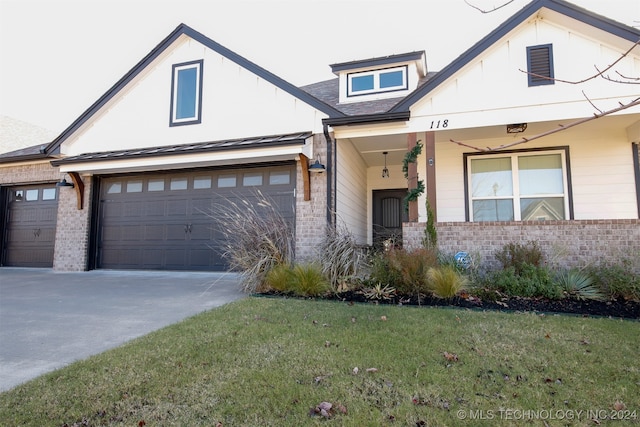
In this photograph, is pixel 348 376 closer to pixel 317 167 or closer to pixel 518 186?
pixel 317 167

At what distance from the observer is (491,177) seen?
8.89 meters

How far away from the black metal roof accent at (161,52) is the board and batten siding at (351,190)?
1.25 metres

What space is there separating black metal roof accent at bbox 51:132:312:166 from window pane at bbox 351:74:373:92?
2.61 m

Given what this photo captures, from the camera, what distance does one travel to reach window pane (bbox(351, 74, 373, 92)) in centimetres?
988

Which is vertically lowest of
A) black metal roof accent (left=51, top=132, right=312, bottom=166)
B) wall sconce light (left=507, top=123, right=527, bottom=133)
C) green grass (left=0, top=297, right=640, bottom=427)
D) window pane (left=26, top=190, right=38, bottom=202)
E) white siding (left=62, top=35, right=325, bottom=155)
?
green grass (left=0, top=297, right=640, bottom=427)

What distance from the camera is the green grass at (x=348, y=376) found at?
2.25 metres

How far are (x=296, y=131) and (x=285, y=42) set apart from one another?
27.9 feet

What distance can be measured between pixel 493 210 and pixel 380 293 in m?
4.76

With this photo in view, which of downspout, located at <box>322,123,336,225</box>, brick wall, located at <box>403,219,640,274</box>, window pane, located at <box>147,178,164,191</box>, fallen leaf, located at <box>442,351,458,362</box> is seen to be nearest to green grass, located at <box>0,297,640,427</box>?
fallen leaf, located at <box>442,351,458,362</box>

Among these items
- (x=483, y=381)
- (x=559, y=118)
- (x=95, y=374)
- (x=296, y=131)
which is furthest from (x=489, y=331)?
(x=296, y=131)

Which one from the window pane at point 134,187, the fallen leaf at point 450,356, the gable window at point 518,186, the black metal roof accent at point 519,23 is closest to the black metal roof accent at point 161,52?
the black metal roof accent at point 519,23

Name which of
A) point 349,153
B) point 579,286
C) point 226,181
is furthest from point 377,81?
point 579,286

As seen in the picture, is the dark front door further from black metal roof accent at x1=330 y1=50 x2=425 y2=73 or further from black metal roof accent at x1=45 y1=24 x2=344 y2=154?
black metal roof accent at x1=45 y1=24 x2=344 y2=154

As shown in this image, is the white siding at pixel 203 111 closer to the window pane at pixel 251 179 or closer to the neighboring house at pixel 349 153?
the neighboring house at pixel 349 153
